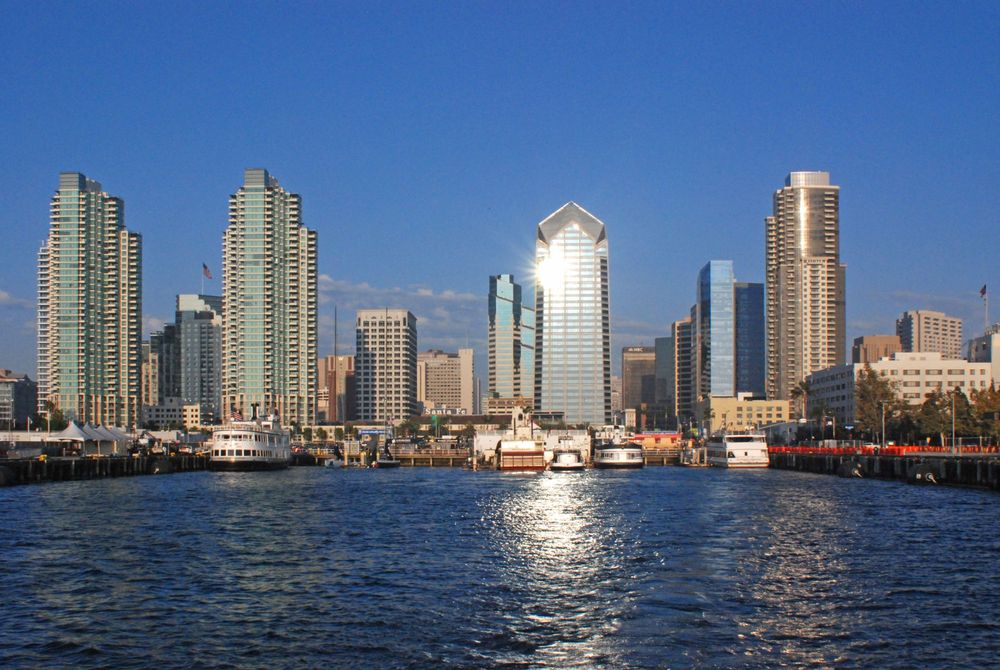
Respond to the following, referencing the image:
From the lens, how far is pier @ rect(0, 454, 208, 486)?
5143 inches

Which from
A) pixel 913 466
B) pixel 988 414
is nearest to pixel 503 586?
pixel 913 466

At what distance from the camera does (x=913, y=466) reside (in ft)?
410

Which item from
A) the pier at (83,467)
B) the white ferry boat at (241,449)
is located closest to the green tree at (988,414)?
the white ferry boat at (241,449)

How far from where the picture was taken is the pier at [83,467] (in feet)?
429

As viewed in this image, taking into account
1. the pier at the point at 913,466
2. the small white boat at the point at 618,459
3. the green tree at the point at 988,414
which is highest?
the green tree at the point at 988,414

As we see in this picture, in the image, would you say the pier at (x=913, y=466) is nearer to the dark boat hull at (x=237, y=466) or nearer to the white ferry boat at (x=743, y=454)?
the white ferry boat at (x=743, y=454)

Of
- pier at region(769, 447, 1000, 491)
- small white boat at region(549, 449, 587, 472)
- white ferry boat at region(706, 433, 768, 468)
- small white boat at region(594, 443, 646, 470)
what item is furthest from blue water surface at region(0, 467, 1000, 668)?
small white boat at region(594, 443, 646, 470)

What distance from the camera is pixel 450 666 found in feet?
111

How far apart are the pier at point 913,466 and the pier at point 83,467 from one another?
327 feet

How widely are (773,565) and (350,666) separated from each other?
26.5 m

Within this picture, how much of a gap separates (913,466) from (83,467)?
104 metres

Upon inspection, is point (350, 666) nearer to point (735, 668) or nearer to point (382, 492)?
point (735, 668)

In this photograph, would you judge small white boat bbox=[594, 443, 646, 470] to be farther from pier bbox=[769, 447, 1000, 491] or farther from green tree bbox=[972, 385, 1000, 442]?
green tree bbox=[972, 385, 1000, 442]

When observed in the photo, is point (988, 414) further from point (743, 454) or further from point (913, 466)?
point (913, 466)
